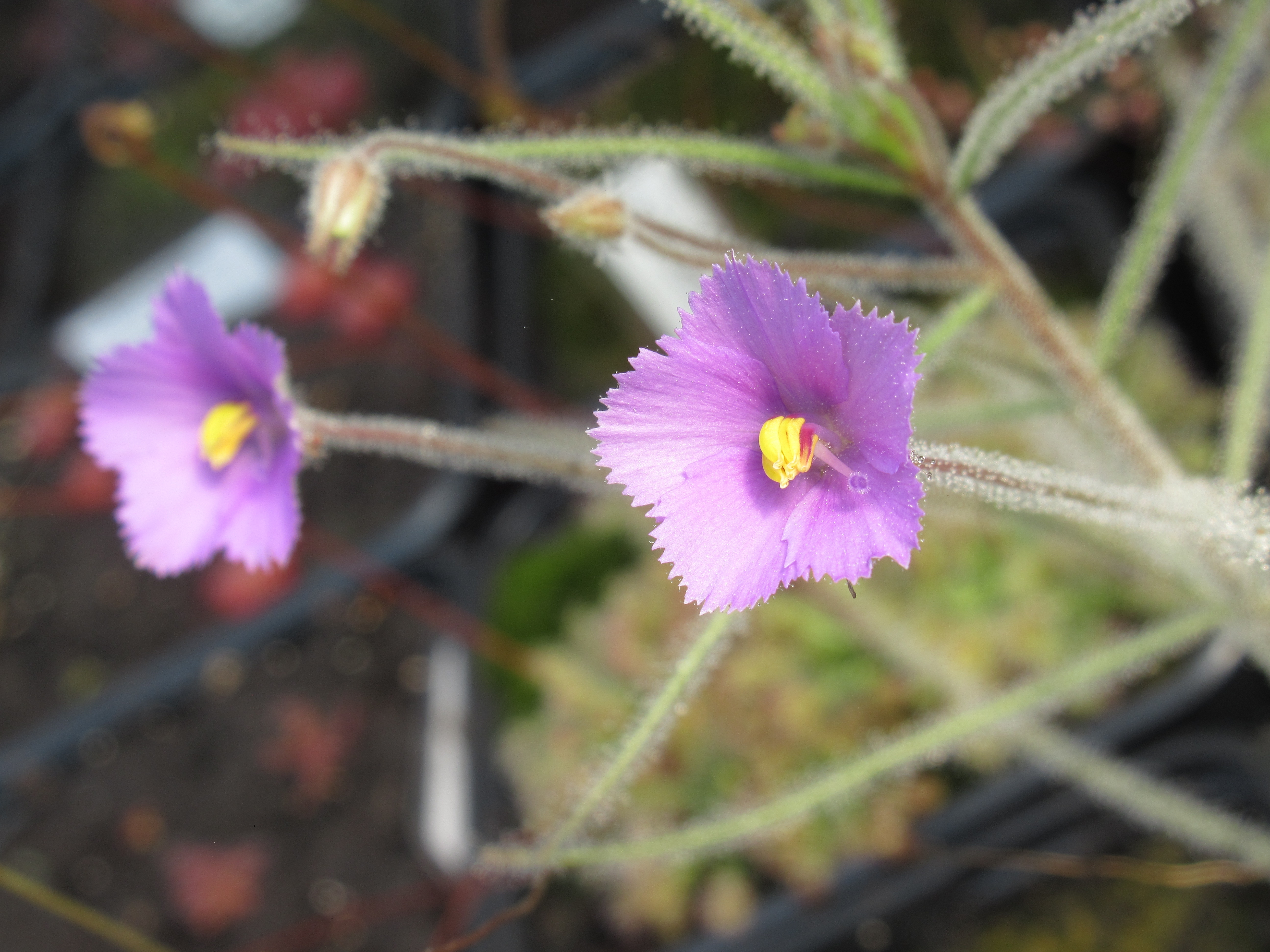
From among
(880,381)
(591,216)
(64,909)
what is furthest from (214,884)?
(880,381)

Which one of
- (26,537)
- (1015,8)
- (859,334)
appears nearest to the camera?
(859,334)

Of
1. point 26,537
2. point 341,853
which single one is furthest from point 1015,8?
point 26,537

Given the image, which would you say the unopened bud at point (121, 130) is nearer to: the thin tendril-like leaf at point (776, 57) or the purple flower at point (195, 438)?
the purple flower at point (195, 438)

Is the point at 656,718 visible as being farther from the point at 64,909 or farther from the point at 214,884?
the point at 214,884

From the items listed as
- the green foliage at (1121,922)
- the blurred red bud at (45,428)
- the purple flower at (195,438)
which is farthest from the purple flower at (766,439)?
the blurred red bud at (45,428)

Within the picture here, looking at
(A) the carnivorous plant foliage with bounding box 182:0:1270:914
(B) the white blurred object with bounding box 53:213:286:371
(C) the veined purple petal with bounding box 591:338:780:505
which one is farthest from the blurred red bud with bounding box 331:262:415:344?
(C) the veined purple petal with bounding box 591:338:780:505

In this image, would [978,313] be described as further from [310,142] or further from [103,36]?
[103,36]
